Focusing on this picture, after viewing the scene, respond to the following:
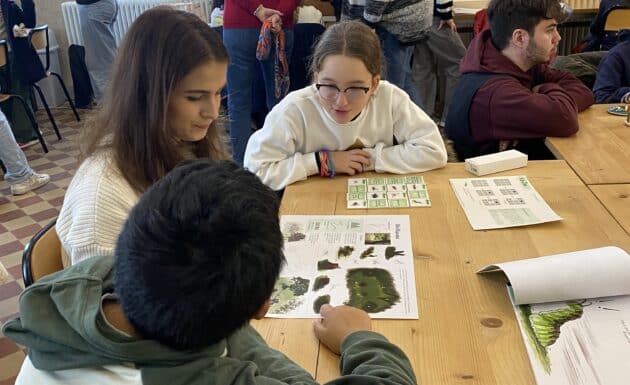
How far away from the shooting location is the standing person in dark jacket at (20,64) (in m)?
4.10

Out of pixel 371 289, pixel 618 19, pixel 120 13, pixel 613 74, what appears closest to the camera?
pixel 371 289

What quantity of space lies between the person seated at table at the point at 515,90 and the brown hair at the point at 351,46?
48cm

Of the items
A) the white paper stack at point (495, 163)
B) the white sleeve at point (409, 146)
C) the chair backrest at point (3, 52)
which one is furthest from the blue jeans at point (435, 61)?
the chair backrest at point (3, 52)

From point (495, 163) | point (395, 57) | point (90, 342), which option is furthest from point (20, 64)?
point (90, 342)

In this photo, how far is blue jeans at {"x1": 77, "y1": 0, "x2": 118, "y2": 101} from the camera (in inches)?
186

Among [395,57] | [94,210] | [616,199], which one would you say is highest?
[94,210]

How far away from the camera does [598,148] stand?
1.76m

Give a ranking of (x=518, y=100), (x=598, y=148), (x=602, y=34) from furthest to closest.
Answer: (x=602, y=34)
(x=518, y=100)
(x=598, y=148)

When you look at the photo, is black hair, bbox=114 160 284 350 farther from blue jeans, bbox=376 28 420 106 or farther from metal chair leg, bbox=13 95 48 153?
metal chair leg, bbox=13 95 48 153

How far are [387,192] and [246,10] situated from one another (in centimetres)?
179

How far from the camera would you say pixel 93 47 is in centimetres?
489

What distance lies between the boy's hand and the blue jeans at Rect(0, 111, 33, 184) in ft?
10.1

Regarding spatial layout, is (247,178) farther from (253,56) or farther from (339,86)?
(253,56)

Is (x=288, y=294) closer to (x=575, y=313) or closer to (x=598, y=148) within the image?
(x=575, y=313)
